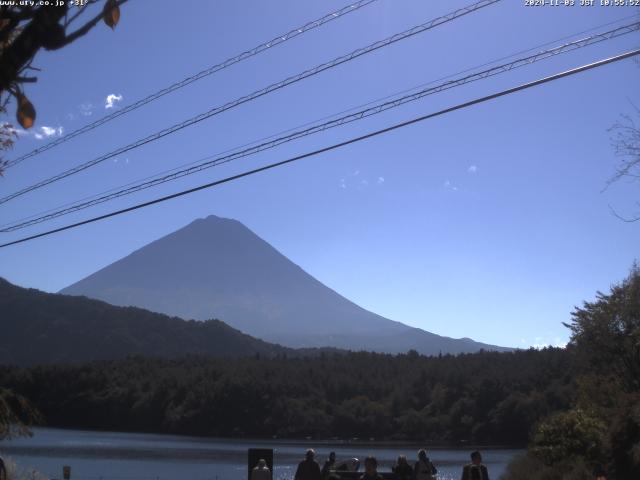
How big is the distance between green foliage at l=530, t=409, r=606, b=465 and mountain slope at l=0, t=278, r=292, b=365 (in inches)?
4035

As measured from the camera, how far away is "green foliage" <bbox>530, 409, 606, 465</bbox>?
56.4 ft

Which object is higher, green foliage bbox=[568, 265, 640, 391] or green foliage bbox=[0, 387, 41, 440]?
green foliage bbox=[568, 265, 640, 391]

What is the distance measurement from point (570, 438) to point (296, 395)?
72.6 meters

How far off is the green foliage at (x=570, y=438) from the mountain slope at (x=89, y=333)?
102497 millimetres

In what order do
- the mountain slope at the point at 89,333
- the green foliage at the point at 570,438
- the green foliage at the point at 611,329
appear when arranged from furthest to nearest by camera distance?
the mountain slope at the point at 89,333 < the green foliage at the point at 611,329 < the green foliage at the point at 570,438

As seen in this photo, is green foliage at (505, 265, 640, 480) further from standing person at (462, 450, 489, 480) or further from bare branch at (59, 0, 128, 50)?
bare branch at (59, 0, 128, 50)

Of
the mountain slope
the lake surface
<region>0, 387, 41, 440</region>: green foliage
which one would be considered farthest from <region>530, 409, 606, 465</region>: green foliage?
the mountain slope

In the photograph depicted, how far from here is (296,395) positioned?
290 ft

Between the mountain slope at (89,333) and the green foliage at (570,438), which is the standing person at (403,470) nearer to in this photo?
the green foliage at (570,438)

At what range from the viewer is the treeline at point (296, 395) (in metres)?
75.9

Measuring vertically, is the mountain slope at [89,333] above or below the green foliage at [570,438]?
above

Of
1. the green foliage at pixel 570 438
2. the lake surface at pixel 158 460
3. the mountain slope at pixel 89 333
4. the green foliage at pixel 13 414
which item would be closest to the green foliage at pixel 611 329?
the lake surface at pixel 158 460

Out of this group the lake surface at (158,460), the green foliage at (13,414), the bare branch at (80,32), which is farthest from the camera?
the lake surface at (158,460)

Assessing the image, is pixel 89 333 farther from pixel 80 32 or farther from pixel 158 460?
pixel 80 32
